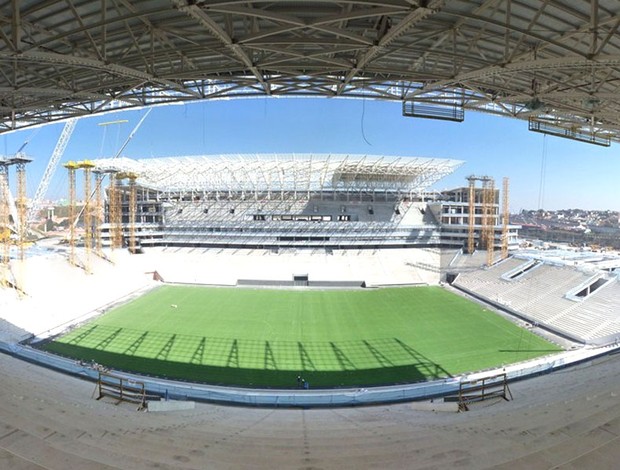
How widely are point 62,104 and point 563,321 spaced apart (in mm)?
30085

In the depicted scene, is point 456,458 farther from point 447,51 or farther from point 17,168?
point 17,168

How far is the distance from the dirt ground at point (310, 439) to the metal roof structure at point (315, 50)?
6536 mm

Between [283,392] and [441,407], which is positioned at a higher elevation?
[441,407]

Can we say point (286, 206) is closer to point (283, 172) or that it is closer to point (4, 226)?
point (283, 172)

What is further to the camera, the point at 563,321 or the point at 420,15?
the point at 563,321

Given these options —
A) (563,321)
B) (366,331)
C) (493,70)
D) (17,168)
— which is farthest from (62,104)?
(563,321)

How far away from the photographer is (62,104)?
13.0 m

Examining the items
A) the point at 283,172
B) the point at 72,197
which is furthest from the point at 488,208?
the point at 72,197

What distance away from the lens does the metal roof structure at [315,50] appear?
733 centimetres

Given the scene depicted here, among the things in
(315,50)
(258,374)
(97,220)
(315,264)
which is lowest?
(258,374)

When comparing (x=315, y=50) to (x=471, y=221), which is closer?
(x=315, y=50)

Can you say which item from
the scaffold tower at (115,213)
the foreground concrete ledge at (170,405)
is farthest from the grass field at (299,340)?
the scaffold tower at (115,213)

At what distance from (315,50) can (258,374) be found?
13716mm

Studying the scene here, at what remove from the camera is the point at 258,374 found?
16531 millimetres
